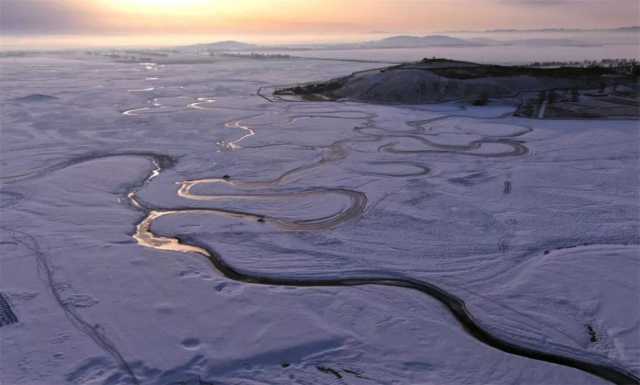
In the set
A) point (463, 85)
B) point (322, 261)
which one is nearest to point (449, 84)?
point (463, 85)

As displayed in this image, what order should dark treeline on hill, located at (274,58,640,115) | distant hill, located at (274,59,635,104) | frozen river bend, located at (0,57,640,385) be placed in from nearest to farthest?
frozen river bend, located at (0,57,640,385)
dark treeline on hill, located at (274,58,640,115)
distant hill, located at (274,59,635,104)

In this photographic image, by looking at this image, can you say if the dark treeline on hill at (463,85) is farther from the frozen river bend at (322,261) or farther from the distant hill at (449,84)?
the frozen river bend at (322,261)

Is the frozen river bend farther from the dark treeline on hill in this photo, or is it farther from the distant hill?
the distant hill

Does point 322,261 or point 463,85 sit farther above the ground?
point 463,85

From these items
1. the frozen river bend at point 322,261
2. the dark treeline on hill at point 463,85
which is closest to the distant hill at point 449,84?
the dark treeline on hill at point 463,85

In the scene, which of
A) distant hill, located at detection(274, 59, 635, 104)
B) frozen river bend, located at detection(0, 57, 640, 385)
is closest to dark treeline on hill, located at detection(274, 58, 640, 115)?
distant hill, located at detection(274, 59, 635, 104)

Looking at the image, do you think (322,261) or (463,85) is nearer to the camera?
(322,261)

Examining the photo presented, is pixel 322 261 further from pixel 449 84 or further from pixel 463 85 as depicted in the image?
pixel 463 85

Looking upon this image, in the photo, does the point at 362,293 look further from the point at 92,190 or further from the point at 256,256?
the point at 92,190

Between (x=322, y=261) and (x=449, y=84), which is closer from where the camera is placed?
(x=322, y=261)

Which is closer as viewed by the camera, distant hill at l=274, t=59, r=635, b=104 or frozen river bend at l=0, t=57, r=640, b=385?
frozen river bend at l=0, t=57, r=640, b=385
